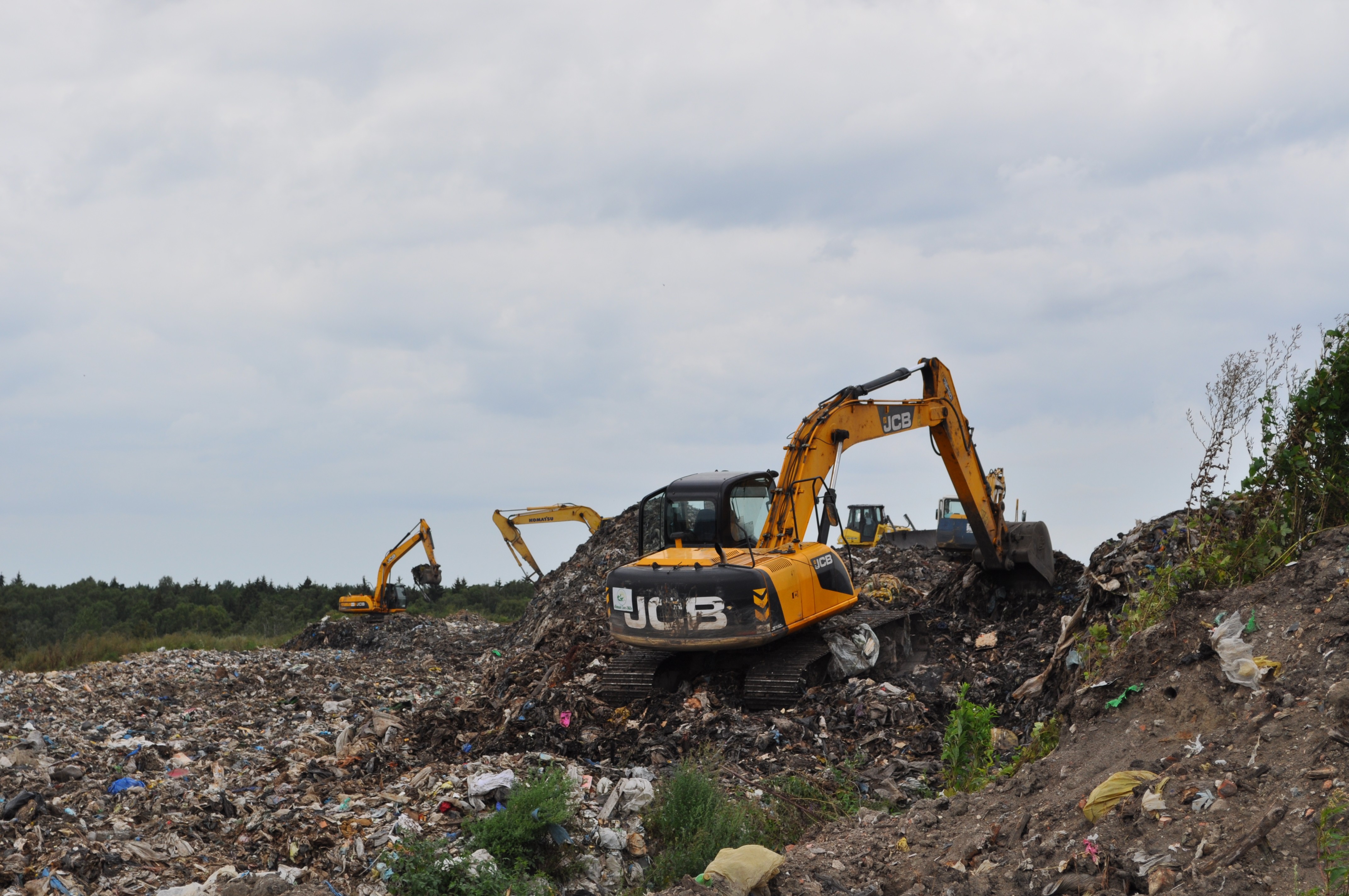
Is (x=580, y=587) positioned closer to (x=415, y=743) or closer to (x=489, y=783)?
(x=415, y=743)

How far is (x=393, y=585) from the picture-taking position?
87.8ft

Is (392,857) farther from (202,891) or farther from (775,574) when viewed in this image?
(775,574)

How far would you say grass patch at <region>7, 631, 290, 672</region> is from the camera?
19.5 metres

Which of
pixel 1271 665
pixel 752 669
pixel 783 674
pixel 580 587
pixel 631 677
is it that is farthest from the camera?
pixel 580 587

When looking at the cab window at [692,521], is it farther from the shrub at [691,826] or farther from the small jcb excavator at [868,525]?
the small jcb excavator at [868,525]

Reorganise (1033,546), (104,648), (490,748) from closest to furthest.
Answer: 1. (490,748)
2. (1033,546)
3. (104,648)

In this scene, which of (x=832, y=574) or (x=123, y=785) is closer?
(x=123, y=785)

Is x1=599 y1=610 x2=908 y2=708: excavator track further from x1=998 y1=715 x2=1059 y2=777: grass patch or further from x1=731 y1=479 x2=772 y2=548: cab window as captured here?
x1=998 y1=715 x2=1059 y2=777: grass patch

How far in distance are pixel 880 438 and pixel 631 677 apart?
156 inches

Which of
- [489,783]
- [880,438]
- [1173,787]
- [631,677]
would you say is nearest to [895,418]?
[880,438]

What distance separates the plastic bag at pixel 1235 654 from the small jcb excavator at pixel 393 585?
22.7 meters

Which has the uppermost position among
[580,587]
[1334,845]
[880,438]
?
[880,438]

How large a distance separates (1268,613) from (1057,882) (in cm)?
234

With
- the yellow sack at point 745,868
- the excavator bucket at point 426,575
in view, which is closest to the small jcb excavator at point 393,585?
the excavator bucket at point 426,575
